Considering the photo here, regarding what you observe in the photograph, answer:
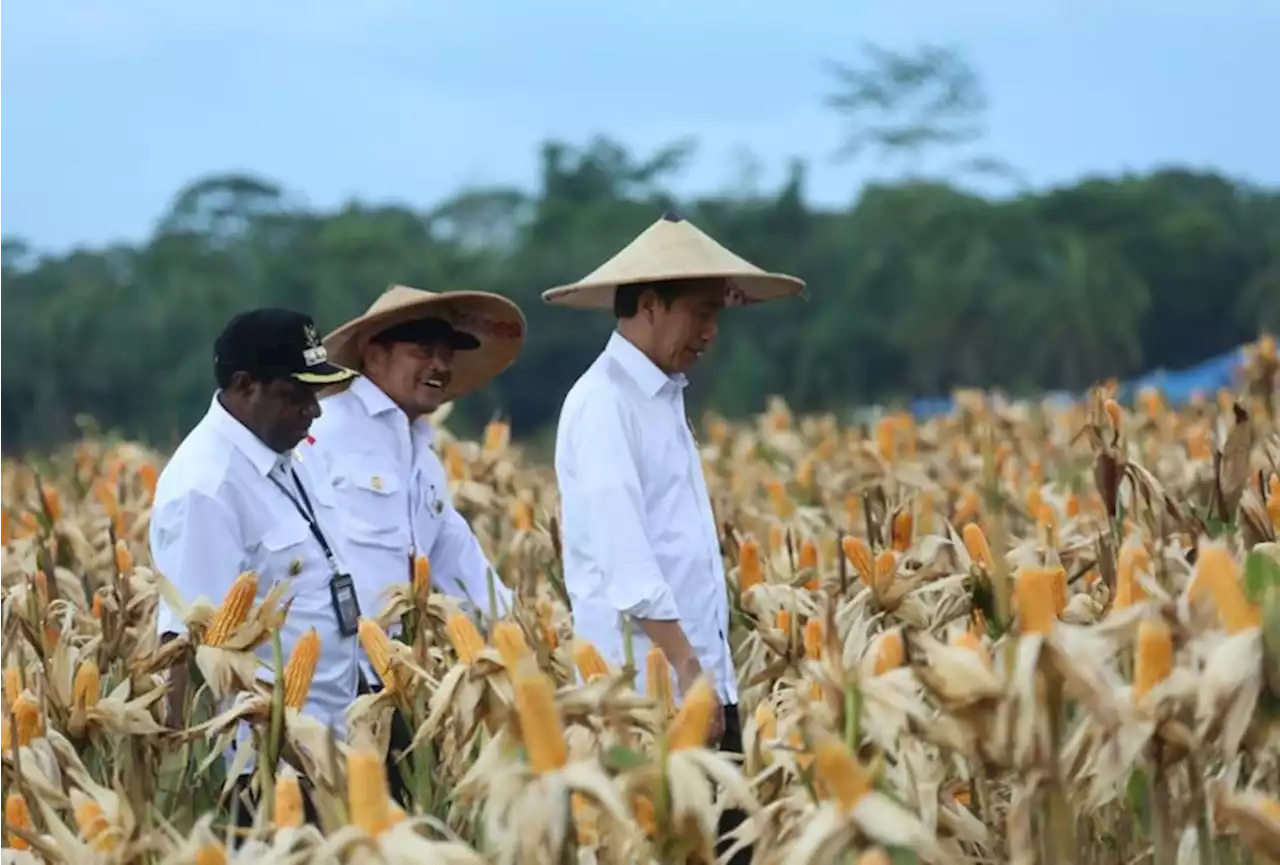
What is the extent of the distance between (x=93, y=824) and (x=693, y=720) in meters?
0.96

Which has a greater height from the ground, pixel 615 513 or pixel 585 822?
pixel 615 513

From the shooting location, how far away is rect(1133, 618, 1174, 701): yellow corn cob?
7.71ft

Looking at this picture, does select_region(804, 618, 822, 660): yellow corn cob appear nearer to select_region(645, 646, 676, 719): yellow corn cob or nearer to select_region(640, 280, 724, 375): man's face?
select_region(645, 646, 676, 719): yellow corn cob

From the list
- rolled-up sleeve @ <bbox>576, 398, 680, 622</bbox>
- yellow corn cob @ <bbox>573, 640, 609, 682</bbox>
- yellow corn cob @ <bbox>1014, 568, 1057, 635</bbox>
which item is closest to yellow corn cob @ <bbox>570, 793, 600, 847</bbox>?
yellow corn cob @ <bbox>573, 640, 609, 682</bbox>

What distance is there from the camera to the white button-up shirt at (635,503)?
3.89 m

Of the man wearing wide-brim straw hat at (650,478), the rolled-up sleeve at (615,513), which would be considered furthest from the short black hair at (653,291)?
the rolled-up sleeve at (615,513)

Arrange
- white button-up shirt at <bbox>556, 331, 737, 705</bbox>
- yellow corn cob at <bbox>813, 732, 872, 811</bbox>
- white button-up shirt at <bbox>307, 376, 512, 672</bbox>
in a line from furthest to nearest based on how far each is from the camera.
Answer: white button-up shirt at <bbox>307, 376, 512, 672</bbox>, white button-up shirt at <bbox>556, 331, 737, 705</bbox>, yellow corn cob at <bbox>813, 732, 872, 811</bbox>

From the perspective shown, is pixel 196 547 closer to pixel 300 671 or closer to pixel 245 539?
pixel 245 539

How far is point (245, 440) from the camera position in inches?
155

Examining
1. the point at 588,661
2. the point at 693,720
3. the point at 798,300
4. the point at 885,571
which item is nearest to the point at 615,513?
the point at 885,571

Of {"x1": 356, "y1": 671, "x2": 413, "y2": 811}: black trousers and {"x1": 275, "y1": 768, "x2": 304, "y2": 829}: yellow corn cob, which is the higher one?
{"x1": 275, "y1": 768, "x2": 304, "y2": 829}: yellow corn cob

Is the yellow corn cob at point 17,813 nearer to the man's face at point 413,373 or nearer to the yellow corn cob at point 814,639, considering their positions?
the yellow corn cob at point 814,639

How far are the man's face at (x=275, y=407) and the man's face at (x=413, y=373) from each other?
2.28 feet

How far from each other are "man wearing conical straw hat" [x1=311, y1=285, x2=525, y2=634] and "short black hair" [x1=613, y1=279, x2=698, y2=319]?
0.72 m
